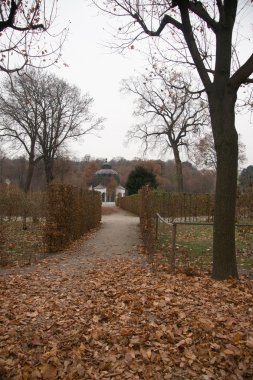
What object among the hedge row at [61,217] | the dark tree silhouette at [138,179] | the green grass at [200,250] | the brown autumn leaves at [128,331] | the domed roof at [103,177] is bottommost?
the brown autumn leaves at [128,331]

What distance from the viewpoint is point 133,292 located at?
6660mm

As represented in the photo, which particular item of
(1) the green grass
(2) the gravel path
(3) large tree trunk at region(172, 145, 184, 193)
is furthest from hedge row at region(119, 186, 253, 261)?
(3) large tree trunk at region(172, 145, 184, 193)

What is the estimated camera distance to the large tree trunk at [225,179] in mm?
7910

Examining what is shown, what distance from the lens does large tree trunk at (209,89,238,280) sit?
7.91m

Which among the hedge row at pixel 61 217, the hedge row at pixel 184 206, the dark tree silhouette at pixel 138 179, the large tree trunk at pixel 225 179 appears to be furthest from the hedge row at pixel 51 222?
the dark tree silhouette at pixel 138 179

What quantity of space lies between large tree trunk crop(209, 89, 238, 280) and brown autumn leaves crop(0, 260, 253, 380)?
66 cm

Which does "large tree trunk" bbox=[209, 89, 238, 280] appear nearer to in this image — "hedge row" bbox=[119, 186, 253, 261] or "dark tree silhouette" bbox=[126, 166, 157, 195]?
"hedge row" bbox=[119, 186, 253, 261]

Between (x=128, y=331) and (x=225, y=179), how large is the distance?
4224mm

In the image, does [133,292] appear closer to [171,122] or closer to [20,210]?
[20,210]

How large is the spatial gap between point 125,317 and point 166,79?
29.0 ft

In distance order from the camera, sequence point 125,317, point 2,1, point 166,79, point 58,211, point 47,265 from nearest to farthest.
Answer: point 125,317 < point 2,1 < point 47,265 < point 166,79 < point 58,211

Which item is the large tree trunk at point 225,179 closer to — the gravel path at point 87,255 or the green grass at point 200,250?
the green grass at point 200,250

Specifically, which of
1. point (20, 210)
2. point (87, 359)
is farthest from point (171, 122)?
point (87, 359)

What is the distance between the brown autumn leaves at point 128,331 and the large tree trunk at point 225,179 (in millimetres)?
658
